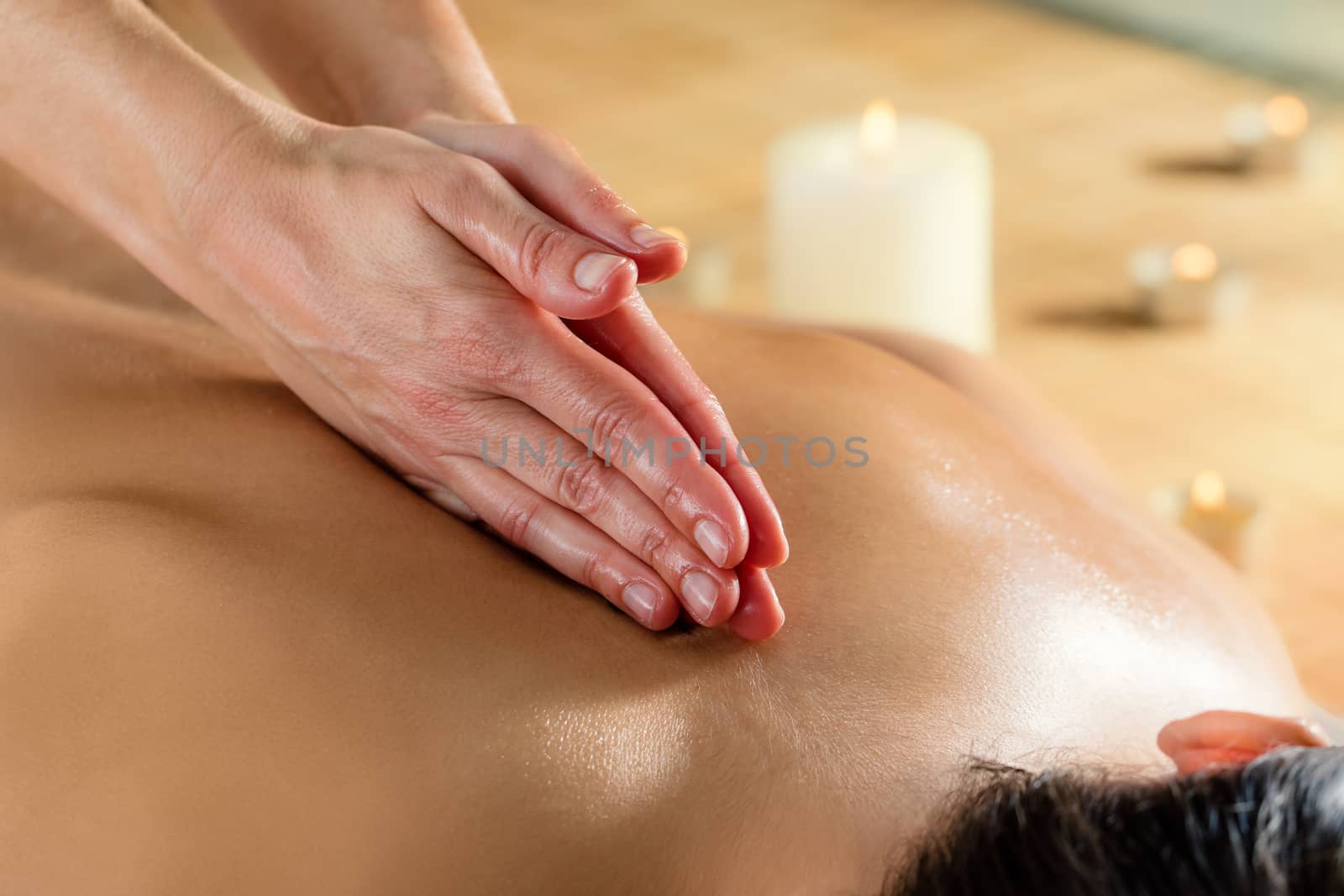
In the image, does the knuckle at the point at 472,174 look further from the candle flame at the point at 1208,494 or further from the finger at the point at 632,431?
the candle flame at the point at 1208,494

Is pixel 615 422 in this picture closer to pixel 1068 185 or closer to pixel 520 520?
pixel 520 520

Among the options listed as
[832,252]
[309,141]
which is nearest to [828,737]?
[309,141]

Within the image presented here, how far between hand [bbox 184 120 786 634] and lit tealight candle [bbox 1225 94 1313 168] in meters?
2.05

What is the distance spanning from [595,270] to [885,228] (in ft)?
3.88

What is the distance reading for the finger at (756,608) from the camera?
83cm

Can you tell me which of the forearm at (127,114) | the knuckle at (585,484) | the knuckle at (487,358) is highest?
the forearm at (127,114)

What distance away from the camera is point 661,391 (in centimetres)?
88

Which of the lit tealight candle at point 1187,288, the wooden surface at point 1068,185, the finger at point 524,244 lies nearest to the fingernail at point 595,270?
the finger at point 524,244

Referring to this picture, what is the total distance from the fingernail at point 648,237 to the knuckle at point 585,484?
0.12 m

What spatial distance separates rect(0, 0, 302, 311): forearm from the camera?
924 millimetres

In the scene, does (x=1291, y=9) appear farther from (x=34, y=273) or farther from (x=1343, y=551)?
(x=34, y=273)

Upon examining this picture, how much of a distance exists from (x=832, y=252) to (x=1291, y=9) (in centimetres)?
146

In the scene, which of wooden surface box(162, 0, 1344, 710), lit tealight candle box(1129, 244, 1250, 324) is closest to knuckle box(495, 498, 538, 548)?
wooden surface box(162, 0, 1344, 710)

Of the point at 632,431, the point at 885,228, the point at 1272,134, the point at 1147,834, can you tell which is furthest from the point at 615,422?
the point at 1272,134
